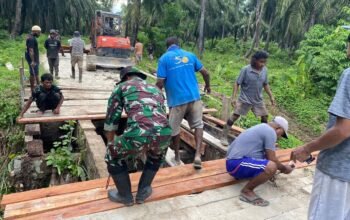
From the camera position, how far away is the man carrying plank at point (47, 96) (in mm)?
6273

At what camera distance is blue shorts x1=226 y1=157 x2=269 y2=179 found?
3695mm

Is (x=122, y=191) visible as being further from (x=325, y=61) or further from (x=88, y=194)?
(x=325, y=61)

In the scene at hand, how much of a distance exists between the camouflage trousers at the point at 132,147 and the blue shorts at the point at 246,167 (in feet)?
3.58

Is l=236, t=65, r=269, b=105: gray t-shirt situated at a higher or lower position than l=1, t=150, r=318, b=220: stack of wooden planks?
higher

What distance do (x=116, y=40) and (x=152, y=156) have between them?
11884 mm

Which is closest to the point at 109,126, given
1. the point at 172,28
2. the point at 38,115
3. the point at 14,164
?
the point at 14,164

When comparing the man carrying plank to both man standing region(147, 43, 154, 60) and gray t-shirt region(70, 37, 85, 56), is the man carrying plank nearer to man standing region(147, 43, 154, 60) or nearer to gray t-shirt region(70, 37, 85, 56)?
gray t-shirt region(70, 37, 85, 56)

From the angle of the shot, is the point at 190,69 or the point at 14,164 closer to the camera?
the point at 190,69

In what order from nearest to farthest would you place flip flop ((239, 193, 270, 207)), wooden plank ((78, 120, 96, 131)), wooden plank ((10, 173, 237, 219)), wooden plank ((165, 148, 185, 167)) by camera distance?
1. wooden plank ((10, 173, 237, 219))
2. flip flop ((239, 193, 270, 207))
3. wooden plank ((165, 148, 185, 167))
4. wooden plank ((78, 120, 96, 131))

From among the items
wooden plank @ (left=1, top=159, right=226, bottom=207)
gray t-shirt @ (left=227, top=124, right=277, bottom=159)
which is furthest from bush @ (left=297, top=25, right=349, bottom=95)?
gray t-shirt @ (left=227, top=124, right=277, bottom=159)

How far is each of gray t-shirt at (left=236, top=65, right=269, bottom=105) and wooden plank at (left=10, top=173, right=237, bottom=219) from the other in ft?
5.75

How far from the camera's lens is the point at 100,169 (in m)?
4.43

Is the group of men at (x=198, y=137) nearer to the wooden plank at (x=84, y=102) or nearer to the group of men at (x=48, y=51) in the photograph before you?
the wooden plank at (x=84, y=102)

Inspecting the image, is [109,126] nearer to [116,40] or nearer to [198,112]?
[198,112]
